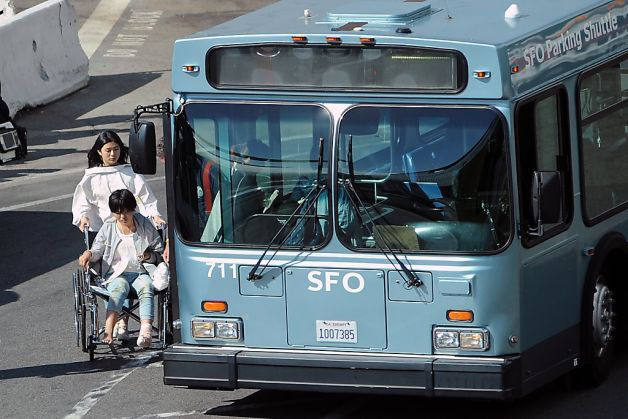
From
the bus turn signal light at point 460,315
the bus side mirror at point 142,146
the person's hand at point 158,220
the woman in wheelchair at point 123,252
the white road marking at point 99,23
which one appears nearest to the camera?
the bus turn signal light at point 460,315

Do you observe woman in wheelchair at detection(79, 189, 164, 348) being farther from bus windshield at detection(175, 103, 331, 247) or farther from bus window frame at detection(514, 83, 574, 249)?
bus window frame at detection(514, 83, 574, 249)

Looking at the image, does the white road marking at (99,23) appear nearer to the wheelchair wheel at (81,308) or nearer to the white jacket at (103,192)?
the white jacket at (103,192)

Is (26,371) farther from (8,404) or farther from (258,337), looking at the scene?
(258,337)

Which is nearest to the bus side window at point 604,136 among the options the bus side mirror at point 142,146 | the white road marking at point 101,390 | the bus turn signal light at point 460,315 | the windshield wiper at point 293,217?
the bus turn signal light at point 460,315

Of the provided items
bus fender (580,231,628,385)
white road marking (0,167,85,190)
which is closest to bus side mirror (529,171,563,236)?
bus fender (580,231,628,385)

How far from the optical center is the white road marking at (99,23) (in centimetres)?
2966

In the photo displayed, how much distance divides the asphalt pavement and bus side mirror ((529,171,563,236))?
152cm

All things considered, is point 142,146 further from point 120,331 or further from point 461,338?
point 120,331

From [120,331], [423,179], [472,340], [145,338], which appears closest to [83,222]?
[120,331]

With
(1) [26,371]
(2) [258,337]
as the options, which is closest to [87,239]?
(1) [26,371]

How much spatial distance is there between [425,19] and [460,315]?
77.3 inches

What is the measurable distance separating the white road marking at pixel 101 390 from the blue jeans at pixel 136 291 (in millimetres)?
413

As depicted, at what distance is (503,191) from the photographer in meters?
8.49

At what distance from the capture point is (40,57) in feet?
78.0
